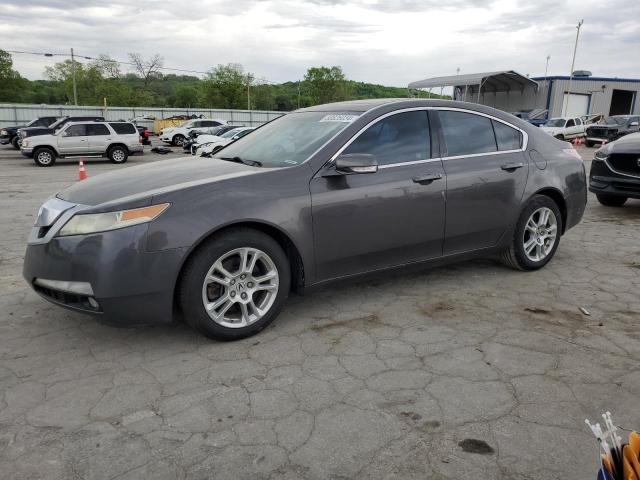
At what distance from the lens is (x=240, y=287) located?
3426 millimetres

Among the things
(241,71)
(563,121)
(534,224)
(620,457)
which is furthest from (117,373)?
(241,71)

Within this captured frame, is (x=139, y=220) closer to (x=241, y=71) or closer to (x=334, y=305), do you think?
(x=334, y=305)

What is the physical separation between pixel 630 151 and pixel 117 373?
25.1 feet

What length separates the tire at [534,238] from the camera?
4.77 m

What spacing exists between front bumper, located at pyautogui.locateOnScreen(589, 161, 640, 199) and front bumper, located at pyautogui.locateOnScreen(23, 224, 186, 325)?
711 centimetres

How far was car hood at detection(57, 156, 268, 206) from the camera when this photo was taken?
333 centimetres

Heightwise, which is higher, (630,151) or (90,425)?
(630,151)

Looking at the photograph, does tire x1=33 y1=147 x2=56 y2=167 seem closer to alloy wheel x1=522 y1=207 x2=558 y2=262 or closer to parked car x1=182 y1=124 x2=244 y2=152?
parked car x1=182 y1=124 x2=244 y2=152

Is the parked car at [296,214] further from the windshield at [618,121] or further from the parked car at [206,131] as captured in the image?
the windshield at [618,121]

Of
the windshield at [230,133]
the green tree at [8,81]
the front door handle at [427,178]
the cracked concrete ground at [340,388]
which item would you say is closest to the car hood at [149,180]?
the cracked concrete ground at [340,388]

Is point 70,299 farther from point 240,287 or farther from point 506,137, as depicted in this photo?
point 506,137

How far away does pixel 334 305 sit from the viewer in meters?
4.17

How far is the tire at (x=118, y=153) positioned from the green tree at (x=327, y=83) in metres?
94.3

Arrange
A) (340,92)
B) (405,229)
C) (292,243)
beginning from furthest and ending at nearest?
(340,92)
(405,229)
(292,243)
